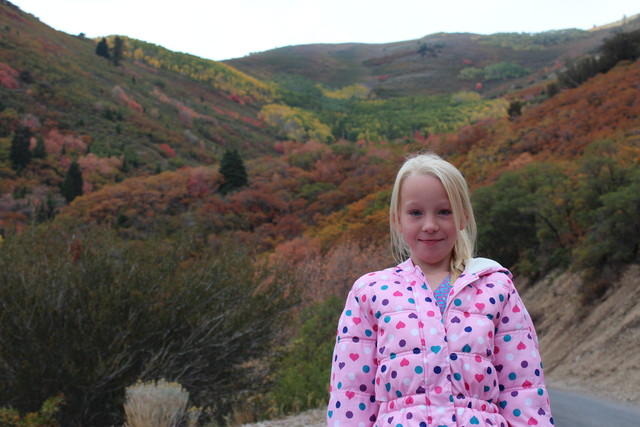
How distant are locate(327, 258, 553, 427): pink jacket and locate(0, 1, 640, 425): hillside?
2.52 feet

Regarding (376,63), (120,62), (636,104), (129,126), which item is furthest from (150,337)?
(376,63)

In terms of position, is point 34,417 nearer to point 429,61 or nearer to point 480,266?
point 480,266

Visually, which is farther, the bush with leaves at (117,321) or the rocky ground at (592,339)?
the rocky ground at (592,339)

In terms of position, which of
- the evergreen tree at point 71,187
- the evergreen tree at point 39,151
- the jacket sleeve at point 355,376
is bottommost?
the evergreen tree at point 71,187

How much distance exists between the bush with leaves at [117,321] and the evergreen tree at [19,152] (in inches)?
1586

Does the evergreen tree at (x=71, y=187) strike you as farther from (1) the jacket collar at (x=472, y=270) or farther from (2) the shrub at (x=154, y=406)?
(1) the jacket collar at (x=472, y=270)

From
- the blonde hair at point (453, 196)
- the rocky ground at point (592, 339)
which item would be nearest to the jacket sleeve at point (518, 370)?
the blonde hair at point (453, 196)

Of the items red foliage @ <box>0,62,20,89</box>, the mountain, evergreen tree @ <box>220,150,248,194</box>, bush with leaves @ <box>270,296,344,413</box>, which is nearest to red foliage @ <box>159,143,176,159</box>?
red foliage @ <box>0,62,20,89</box>

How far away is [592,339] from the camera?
613 inches

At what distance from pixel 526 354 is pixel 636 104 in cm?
3216

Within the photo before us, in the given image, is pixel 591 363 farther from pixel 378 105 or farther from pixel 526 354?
pixel 378 105

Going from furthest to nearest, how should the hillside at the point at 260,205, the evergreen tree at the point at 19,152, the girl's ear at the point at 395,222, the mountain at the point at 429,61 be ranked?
1. the mountain at the point at 429,61
2. the evergreen tree at the point at 19,152
3. the hillside at the point at 260,205
4. the girl's ear at the point at 395,222

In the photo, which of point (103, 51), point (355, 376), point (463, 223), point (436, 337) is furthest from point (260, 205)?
point (103, 51)

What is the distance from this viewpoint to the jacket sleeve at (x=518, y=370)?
1.80 metres
